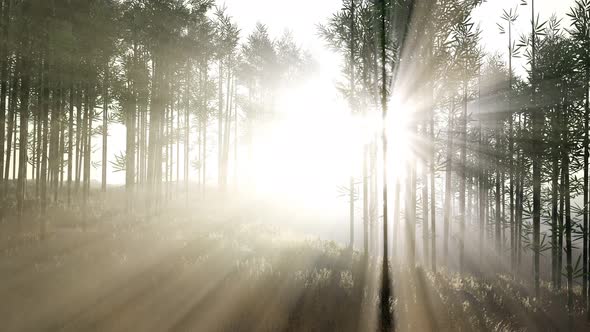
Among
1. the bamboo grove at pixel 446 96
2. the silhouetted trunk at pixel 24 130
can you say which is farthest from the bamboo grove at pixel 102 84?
the bamboo grove at pixel 446 96

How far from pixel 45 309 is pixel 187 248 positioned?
3.69 metres

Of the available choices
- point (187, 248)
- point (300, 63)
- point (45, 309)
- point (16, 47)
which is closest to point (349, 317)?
point (187, 248)

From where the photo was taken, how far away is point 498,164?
17203mm

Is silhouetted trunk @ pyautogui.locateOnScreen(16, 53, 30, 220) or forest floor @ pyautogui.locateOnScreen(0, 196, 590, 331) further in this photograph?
silhouetted trunk @ pyautogui.locateOnScreen(16, 53, 30, 220)

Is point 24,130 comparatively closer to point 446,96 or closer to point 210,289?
point 210,289

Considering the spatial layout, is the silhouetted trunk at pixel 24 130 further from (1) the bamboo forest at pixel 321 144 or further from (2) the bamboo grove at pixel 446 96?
(2) the bamboo grove at pixel 446 96

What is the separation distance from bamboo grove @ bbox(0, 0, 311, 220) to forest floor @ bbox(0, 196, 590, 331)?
3.40 m

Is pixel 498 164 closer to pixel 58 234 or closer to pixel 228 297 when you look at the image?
pixel 228 297

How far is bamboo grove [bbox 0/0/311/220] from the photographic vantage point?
11.1 m

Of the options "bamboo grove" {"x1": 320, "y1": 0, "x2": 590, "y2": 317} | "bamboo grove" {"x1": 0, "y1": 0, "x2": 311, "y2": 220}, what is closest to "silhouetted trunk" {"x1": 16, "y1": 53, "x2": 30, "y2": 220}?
"bamboo grove" {"x1": 0, "y1": 0, "x2": 311, "y2": 220}

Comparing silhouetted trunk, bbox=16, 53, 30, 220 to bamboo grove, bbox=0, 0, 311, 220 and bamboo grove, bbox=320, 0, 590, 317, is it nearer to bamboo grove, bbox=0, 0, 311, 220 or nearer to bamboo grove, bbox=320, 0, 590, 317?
bamboo grove, bbox=0, 0, 311, 220

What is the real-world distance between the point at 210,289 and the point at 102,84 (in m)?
10.5

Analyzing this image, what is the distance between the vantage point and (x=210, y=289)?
22.7 feet

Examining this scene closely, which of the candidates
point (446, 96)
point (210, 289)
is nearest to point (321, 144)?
point (446, 96)
